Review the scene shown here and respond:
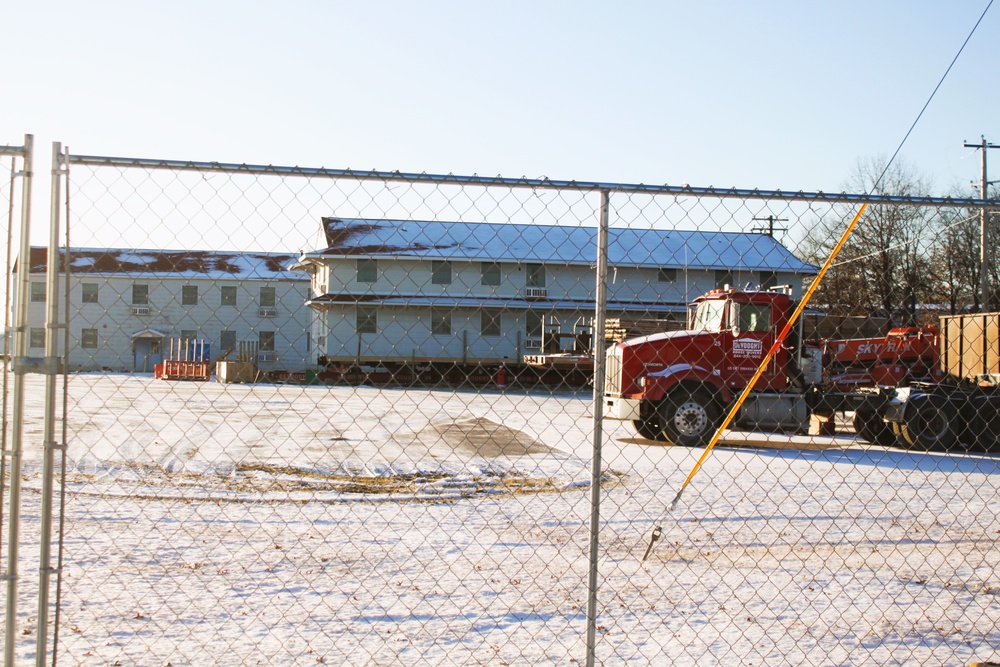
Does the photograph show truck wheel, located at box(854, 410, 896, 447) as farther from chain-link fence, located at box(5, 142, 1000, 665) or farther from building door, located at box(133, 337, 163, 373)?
building door, located at box(133, 337, 163, 373)

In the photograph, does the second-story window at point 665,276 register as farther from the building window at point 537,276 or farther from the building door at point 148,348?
the building door at point 148,348

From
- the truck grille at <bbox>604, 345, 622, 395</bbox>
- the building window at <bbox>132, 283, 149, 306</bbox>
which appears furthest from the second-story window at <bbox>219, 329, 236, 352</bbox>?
the truck grille at <bbox>604, 345, 622, 395</bbox>

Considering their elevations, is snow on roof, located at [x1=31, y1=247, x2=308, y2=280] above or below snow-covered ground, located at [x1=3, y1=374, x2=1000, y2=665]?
above

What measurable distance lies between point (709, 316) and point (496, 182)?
41.4 ft

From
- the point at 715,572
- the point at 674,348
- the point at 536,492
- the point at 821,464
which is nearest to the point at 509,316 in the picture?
the point at 674,348

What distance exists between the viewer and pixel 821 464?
12508 millimetres

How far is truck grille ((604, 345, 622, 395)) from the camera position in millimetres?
15711

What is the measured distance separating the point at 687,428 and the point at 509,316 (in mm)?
24339

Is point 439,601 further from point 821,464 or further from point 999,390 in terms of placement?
point 999,390

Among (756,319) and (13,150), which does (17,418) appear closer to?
(13,150)

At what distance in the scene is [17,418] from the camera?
127 inches

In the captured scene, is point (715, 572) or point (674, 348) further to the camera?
point (674, 348)

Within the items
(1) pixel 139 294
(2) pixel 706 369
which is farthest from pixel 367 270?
(2) pixel 706 369

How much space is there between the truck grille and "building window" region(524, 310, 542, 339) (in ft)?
70.3
